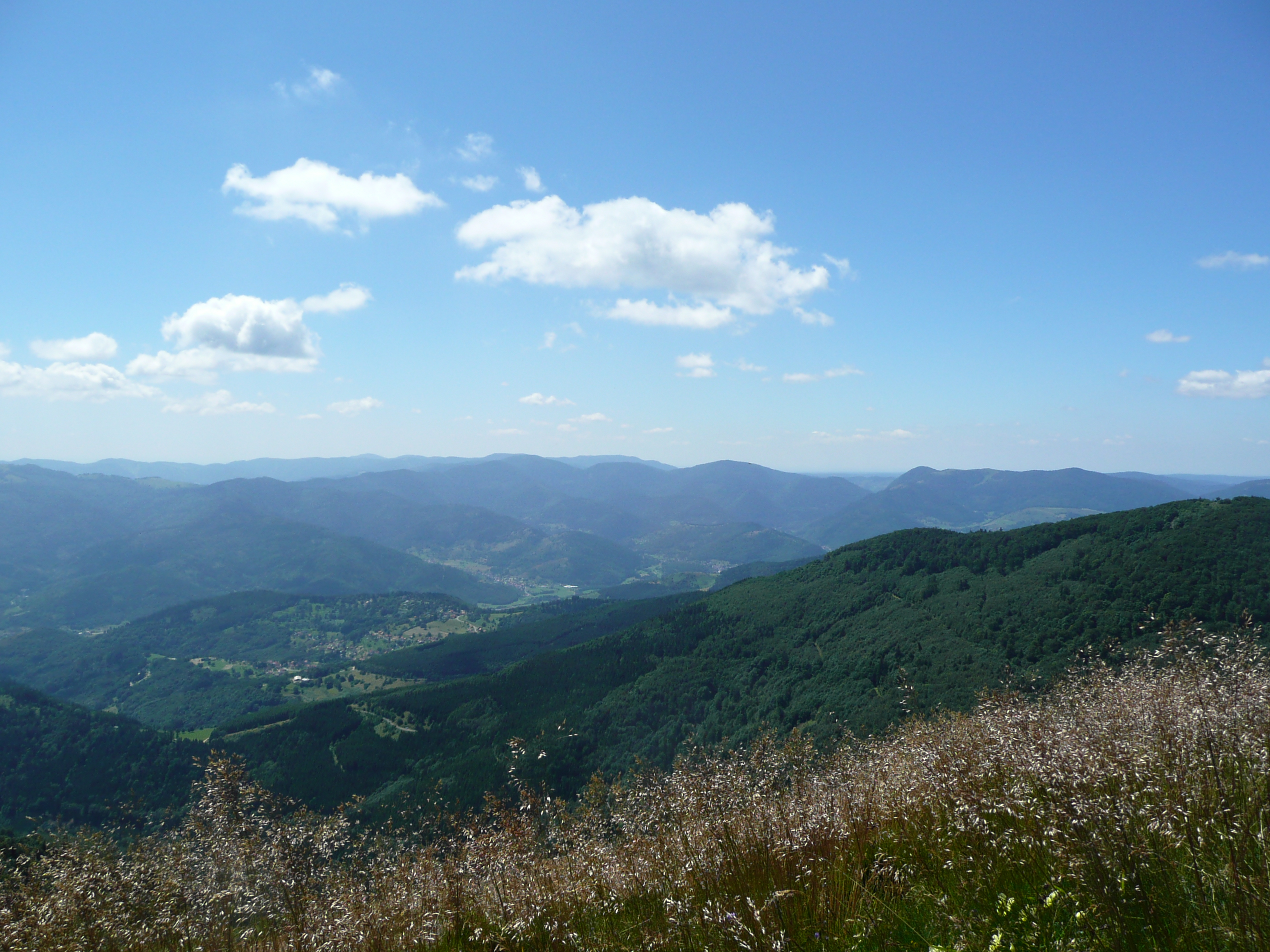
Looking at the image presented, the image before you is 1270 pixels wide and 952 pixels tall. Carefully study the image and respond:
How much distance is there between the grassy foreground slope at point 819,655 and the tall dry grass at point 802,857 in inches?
2844

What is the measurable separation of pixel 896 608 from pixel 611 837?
140735 mm

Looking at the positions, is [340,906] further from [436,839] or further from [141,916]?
[141,916]

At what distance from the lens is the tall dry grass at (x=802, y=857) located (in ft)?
12.2

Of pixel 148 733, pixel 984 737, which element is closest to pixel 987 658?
pixel 984 737

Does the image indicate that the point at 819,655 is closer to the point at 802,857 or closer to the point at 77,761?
the point at 802,857

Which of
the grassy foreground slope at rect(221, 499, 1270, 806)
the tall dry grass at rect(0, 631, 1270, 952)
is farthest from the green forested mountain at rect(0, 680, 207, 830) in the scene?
the tall dry grass at rect(0, 631, 1270, 952)

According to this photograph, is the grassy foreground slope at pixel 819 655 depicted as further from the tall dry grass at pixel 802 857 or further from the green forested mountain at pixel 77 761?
the tall dry grass at pixel 802 857

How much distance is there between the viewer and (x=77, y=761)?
5384 inches

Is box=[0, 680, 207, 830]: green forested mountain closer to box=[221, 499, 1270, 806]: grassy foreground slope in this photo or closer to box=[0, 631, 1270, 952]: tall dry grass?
box=[221, 499, 1270, 806]: grassy foreground slope

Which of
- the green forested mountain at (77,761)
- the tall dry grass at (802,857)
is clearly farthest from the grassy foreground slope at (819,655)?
the tall dry grass at (802,857)

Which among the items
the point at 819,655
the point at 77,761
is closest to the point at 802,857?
the point at 819,655

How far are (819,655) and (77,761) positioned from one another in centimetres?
18512

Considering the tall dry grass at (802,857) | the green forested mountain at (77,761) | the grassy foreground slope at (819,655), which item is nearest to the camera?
the tall dry grass at (802,857)

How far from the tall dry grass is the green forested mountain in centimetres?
14047
